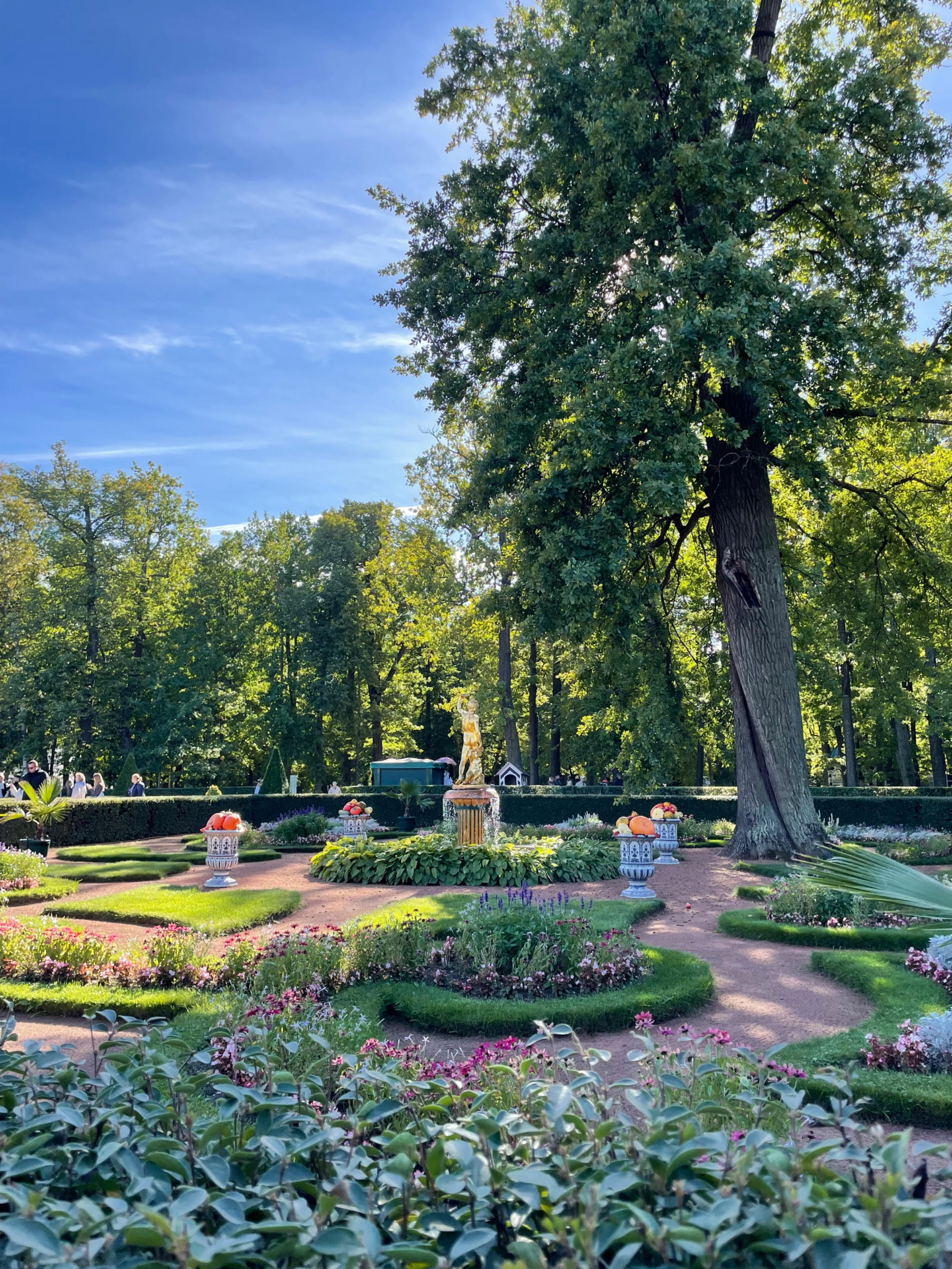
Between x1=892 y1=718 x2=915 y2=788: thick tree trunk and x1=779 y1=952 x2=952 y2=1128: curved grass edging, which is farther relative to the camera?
x1=892 y1=718 x2=915 y2=788: thick tree trunk

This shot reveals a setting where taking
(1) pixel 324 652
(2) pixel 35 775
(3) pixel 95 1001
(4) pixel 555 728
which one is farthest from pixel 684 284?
(1) pixel 324 652

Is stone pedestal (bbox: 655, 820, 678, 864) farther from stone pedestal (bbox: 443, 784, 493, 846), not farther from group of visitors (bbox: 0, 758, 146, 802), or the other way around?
group of visitors (bbox: 0, 758, 146, 802)

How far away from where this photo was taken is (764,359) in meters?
11.8

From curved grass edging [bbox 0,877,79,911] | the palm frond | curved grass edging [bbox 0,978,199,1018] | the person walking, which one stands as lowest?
curved grass edging [bbox 0,877,79,911]

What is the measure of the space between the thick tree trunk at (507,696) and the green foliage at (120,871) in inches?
577

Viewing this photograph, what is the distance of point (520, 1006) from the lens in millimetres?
6219

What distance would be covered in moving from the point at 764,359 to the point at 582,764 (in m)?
30.7

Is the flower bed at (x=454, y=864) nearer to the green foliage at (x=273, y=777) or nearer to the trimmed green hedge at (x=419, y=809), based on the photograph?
the trimmed green hedge at (x=419, y=809)

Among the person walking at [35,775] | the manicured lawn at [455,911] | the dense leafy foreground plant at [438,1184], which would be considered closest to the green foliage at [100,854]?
the person walking at [35,775]

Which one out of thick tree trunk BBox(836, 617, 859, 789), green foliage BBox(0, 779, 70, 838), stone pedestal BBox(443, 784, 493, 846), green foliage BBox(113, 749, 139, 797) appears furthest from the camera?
thick tree trunk BBox(836, 617, 859, 789)

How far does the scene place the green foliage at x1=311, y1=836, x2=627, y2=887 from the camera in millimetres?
13055

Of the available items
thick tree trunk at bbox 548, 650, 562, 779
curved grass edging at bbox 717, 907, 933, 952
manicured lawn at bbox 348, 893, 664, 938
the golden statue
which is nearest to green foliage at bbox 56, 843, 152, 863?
the golden statue

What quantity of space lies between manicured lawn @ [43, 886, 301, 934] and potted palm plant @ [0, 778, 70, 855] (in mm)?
5125

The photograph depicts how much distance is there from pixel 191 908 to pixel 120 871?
15.0ft
